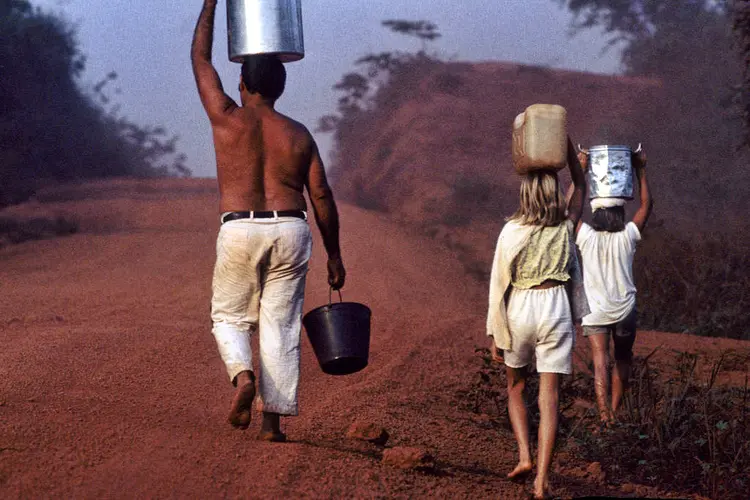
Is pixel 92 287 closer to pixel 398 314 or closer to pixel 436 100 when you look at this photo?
pixel 398 314

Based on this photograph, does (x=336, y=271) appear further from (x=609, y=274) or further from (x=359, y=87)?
(x=359, y=87)

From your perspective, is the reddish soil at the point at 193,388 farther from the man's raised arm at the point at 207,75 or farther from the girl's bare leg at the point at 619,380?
the man's raised arm at the point at 207,75

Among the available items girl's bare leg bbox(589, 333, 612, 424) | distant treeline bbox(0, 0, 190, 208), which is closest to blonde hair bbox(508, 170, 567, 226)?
girl's bare leg bbox(589, 333, 612, 424)

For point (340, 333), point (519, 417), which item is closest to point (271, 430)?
point (340, 333)

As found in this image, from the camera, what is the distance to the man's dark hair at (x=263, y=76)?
18.1 feet

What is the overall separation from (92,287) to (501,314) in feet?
25.7

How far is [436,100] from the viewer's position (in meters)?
30.3

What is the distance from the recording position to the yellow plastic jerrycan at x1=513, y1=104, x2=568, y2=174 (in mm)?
4863

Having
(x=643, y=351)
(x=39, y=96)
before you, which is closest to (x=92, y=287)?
(x=643, y=351)

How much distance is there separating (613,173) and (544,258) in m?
2.26

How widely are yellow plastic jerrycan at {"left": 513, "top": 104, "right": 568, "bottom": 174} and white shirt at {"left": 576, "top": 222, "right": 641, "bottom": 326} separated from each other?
7.14 ft

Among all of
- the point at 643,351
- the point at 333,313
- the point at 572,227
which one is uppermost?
the point at 572,227

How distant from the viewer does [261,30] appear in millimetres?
5574

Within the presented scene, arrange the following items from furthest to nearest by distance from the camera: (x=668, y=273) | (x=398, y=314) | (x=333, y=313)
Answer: (x=668, y=273), (x=398, y=314), (x=333, y=313)
